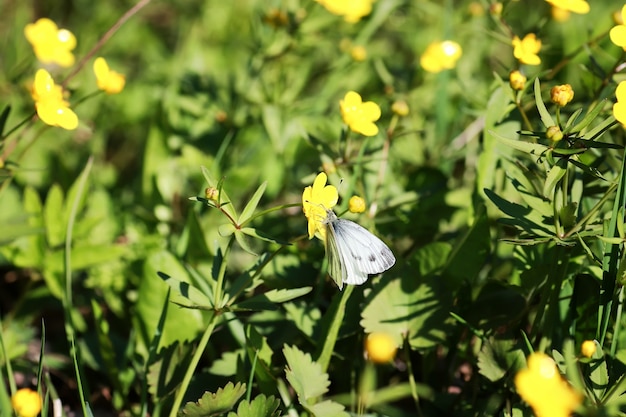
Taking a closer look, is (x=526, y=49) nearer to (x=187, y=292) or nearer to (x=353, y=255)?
(x=353, y=255)

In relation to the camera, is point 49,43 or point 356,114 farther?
point 49,43

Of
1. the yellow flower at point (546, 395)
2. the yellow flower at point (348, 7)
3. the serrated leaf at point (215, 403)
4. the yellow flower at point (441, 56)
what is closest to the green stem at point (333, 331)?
the serrated leaf at point (215, 403)

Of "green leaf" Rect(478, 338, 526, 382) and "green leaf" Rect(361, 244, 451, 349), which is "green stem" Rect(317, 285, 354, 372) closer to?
"green leaf" Rect(361, 244, 451, 349)

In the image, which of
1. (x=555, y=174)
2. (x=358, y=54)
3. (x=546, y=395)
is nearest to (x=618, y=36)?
(x=555, y=174)

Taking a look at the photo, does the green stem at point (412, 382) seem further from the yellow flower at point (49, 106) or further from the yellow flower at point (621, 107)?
the yellow flower at point (49, 106)

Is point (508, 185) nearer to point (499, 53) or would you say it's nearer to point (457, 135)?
point (457, 135)
